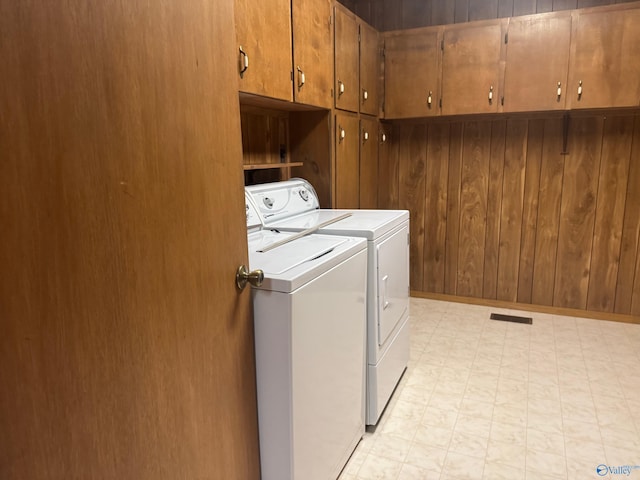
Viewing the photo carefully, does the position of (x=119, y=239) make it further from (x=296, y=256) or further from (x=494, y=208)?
(x=494, y=208)

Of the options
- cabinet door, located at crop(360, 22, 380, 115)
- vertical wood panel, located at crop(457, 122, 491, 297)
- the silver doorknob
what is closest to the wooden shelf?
cabinet door, located at crop(360, 22, 380, 115)

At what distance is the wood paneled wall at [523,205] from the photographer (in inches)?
127

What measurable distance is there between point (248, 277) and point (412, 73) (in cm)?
257

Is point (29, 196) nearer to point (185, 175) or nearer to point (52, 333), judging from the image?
point (52, 333)

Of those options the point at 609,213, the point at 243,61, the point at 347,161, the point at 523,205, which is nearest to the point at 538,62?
the point at 523,205

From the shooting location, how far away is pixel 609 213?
325 centimetres

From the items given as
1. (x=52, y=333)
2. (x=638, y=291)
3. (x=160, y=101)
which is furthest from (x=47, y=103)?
(x=638, y=291)

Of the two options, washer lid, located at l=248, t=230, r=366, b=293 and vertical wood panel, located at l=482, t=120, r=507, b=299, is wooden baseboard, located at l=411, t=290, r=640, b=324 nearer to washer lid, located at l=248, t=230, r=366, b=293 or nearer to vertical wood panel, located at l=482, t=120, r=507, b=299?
vertical wood panel, located at l=482, t=120, r=507, b=299

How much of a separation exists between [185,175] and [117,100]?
0.23m

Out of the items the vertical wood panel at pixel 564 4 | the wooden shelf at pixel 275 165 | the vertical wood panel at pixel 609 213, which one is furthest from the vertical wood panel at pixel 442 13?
the wooden shelf at pixel 275 165

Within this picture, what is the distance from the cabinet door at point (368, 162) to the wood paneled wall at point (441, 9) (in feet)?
2.91

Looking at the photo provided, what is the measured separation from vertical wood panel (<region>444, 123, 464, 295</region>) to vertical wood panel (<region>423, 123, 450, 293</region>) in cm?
3

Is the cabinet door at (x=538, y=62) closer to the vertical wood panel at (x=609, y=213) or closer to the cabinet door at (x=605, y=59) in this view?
the cabinet door at (x=605, y=59)

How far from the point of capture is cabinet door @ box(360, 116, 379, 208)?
3.11 meters
